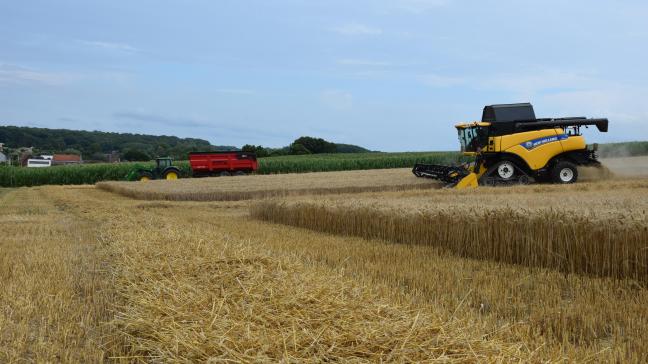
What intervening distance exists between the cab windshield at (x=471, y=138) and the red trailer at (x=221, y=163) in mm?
16745

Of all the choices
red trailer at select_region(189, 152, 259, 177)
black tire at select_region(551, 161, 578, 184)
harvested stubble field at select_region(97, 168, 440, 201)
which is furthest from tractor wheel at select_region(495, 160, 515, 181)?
red trailer at select_region(189, 152, 259, 177)

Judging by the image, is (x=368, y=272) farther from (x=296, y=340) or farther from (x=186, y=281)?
(x=296, y=340)

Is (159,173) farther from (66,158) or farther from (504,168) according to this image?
(66,158)

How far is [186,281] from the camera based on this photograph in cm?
523

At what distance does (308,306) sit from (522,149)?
17.6 metres

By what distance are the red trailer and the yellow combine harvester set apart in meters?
16.9

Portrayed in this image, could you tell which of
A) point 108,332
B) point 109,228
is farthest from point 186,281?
point 109,228

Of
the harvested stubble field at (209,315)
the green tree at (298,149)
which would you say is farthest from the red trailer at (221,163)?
the green tree at (298,149)

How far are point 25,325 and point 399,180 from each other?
69.1ft

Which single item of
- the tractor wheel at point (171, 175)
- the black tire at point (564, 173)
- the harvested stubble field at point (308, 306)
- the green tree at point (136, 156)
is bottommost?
the harvested stubble field at point (308, 306)

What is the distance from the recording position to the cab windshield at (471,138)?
21175 millimetres

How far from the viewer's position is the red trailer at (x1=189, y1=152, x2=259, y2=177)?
34875 millimetres

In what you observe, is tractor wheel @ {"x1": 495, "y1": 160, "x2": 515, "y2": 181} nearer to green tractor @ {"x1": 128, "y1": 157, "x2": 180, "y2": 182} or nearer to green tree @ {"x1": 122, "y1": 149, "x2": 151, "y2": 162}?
green tractor @ {"x1": 128, "y1": 157, "x2": 180, "y2": 182}

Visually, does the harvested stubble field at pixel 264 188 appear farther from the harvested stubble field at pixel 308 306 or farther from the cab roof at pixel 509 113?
the harvested stubble field at pixel 308 306
